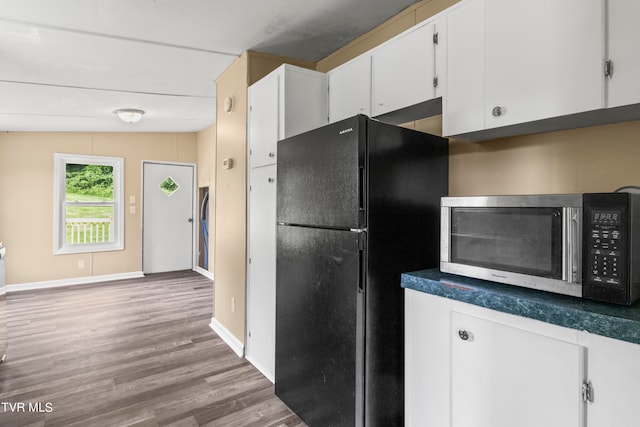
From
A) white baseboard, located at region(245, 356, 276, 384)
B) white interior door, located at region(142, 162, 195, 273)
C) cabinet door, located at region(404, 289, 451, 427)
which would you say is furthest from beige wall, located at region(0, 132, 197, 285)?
cabinet door, located at region(404, 289, 451, 427)

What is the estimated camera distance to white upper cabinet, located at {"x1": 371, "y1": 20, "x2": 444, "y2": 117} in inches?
72.0

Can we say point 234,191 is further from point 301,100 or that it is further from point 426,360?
point 426,360

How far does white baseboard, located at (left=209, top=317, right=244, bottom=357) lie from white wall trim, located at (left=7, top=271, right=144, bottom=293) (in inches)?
119

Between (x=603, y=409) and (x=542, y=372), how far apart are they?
0.17m

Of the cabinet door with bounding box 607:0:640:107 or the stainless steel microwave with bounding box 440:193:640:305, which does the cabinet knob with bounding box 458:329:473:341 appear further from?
the cabinet door with bounding box 607:0:640:107

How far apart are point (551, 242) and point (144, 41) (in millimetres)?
2968

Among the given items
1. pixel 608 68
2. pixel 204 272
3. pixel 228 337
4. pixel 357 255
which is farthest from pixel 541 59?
pixel 204 272

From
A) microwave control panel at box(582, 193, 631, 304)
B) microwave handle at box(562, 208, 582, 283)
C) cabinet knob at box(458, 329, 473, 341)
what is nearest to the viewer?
microwave control panel at box(582, 193, 631, 304)

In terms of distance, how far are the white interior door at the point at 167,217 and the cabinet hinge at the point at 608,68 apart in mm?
6346

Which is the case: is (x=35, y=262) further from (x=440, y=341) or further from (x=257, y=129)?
(x=440, y=341)

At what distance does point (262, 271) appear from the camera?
272 cm

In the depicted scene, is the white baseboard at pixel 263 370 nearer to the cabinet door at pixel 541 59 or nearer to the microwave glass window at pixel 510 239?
the microwave glass window at pixel 510 239

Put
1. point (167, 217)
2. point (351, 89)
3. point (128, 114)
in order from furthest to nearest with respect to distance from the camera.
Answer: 1. point (167, 217)
2. point (128, 114)
3. point (351, 89)

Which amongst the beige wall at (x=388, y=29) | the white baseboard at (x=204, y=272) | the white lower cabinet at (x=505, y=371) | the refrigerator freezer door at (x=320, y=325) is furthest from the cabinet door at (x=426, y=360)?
the white baseboard at (x=204, y=272)
